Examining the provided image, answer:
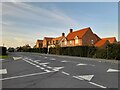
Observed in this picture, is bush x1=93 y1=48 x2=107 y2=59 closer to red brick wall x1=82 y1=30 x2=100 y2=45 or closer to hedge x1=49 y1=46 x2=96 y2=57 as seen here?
hedge x1=49 y1=46 x2=96 y2=57

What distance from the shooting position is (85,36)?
7075cm

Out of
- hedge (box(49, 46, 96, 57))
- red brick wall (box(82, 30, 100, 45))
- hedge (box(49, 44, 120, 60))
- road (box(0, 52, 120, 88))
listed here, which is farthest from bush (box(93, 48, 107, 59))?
red brick wall (box(82, 30, 100, 45))

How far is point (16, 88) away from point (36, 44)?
141 m

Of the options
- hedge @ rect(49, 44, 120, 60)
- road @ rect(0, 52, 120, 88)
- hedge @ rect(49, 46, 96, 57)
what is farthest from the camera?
hedge @ rect(49, 46, 96, 57)

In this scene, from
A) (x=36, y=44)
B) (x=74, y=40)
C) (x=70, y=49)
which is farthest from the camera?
(x=36, y=44)

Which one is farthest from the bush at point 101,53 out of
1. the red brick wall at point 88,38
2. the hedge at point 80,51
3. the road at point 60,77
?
the red brick wall at point 88,38

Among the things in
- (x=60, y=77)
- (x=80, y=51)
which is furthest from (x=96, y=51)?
(x=60, y=77)

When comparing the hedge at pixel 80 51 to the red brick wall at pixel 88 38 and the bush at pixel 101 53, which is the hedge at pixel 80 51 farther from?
the red brick wall at pixel 88 38

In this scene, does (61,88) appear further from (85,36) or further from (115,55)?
(85,36)

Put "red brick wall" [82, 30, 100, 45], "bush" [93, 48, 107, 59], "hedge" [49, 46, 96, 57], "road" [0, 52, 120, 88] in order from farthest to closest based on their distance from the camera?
"red brick wall" [82, 30, 100, 45]
"hedge" [49, 46, 96, 57]
"bush" [93, 48, 107, 59]
"road" [0, 52, 120, 88]

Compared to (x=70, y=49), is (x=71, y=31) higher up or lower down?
higher up

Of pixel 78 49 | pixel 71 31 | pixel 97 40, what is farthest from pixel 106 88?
pixel 71 31

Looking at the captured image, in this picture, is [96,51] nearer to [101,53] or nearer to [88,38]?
[101,53]

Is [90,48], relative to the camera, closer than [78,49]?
Yes
